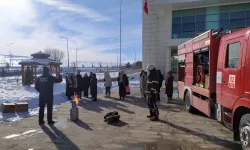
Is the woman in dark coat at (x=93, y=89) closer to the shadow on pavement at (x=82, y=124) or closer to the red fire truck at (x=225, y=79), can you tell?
Result: the shadow on pavement at (x=82, y=124)

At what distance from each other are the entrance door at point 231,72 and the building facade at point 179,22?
23.6 m

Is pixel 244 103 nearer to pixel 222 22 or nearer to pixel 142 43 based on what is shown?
pixel 222 22

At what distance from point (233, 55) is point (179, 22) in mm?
26860

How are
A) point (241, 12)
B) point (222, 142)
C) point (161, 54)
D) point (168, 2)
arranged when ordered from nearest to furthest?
point (222, 142)
point (241, 12)
point (168, 2)
point (161, 54)

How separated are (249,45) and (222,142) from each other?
8.52 feet

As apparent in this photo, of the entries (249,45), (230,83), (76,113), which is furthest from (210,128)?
(76,113)

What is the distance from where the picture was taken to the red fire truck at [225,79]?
534 cm

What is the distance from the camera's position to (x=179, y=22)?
31875 millimetres

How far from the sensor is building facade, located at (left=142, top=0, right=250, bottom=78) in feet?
95.0

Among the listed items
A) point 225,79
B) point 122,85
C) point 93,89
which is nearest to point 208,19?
point 122,85

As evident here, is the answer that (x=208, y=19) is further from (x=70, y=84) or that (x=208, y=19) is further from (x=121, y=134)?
(x=121, y=134)

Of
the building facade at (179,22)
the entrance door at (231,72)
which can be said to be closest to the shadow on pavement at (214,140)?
the entrance door at (231,72)

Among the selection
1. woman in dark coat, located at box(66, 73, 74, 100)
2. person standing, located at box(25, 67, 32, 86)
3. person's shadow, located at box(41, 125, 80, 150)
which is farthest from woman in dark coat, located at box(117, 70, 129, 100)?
person standing, located at box(25, 67, 32, 86)

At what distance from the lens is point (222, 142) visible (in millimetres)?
6543
